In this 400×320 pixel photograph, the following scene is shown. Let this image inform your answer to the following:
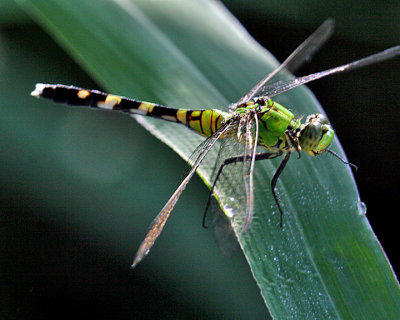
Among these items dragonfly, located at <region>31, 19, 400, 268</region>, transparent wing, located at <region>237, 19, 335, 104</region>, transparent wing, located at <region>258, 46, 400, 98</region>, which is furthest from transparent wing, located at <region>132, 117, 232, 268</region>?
transparent wing, located at <region>237, 19, 335, 104</region>

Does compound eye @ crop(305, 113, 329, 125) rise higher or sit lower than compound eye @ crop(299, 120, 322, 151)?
higher

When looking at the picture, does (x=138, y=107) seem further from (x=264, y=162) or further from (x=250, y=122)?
(x=264, y=162)

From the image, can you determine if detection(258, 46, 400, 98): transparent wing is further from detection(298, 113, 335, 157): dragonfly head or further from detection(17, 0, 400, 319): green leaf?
detection(298, 113, 335, 157): dragonfly head

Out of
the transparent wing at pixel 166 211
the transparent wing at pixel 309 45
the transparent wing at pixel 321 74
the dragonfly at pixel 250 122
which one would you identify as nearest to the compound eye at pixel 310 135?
the dragonfly at pixel 250 122

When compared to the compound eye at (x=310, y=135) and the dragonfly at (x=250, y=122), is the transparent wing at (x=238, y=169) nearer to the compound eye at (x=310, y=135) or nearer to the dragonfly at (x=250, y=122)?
the dragonfly at (x=250, y=122)

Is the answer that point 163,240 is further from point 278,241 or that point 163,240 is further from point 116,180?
point 278,241

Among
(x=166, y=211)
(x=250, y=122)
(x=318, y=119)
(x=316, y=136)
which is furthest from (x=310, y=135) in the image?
(x=166, y=211)

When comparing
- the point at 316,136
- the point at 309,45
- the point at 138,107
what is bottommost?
the point at 316,136
